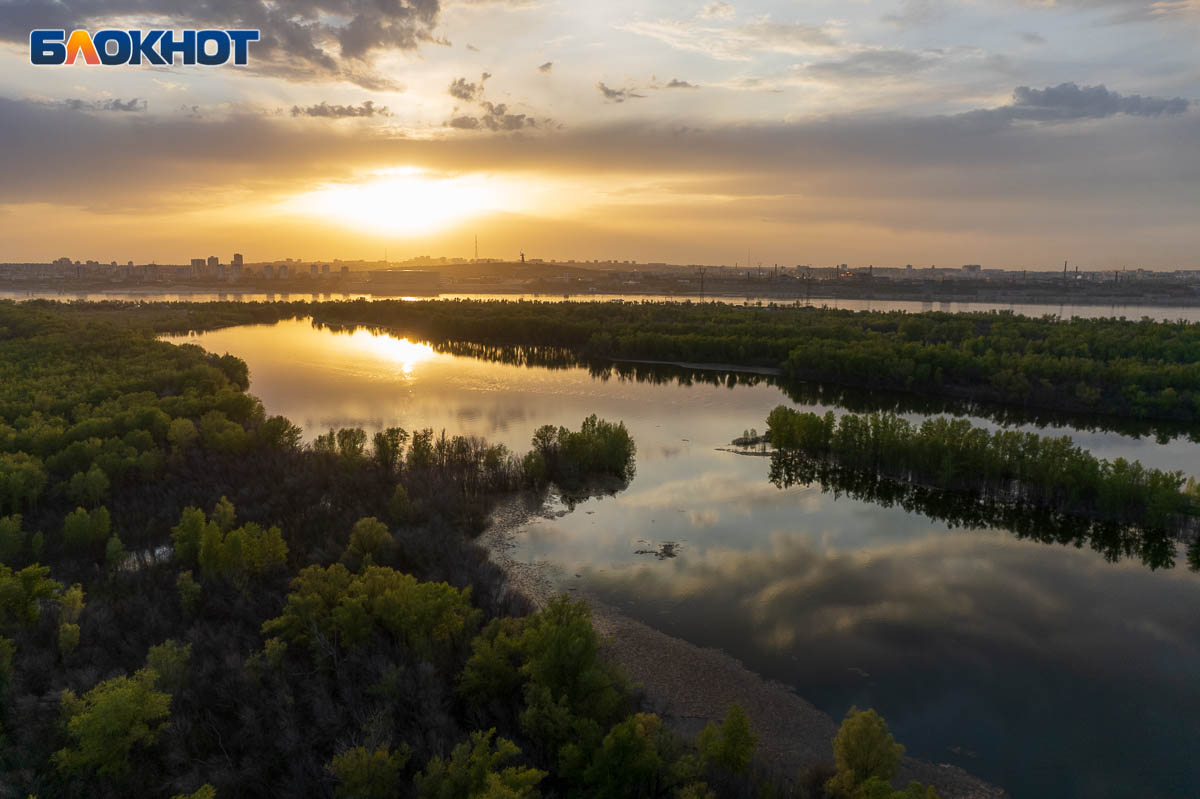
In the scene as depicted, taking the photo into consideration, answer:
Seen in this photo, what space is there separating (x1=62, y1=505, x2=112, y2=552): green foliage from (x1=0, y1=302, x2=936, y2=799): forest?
0.18 feet

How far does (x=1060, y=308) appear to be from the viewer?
12244cm

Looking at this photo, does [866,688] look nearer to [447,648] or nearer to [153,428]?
[447,648]

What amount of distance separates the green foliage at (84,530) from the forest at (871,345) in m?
42.4

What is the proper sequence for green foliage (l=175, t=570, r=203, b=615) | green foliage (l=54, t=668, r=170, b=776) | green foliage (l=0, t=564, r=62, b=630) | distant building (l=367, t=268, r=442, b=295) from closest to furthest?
green foliage (l=54, t=668, r=170, b=776) < green foliage (l=0, t=564, r=62, b=630) < green foliage (l=175, t=570, r=203, b=615) < distant building (l=367, t=268, r=442, b=295)

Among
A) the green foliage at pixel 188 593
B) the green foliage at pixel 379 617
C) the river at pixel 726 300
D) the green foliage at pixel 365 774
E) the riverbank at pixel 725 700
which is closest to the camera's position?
the green foliage at pixel 365 774

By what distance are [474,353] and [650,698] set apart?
54.2m

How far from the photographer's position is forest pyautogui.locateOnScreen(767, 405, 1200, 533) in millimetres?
23438

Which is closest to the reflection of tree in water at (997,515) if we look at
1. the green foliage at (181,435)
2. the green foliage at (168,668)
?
the green foliage at (168,668)

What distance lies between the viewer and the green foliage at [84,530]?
1838cm

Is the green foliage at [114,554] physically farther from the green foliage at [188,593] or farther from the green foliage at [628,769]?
the green foliage at [628,769]

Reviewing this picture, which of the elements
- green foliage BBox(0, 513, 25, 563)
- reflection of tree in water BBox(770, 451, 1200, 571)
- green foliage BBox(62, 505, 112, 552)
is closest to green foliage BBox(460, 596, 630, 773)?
green foliage BBox(62, 505, 112, 552)

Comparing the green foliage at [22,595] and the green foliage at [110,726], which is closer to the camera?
the green foliage at [110,726]

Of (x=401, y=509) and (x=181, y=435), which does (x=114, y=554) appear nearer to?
(x=401, y=509)

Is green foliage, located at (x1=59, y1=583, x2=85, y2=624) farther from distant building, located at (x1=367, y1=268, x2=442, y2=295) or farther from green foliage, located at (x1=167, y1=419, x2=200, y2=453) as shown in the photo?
distant building, located at (x1=367, y1=268, x2=442, y2=295)
